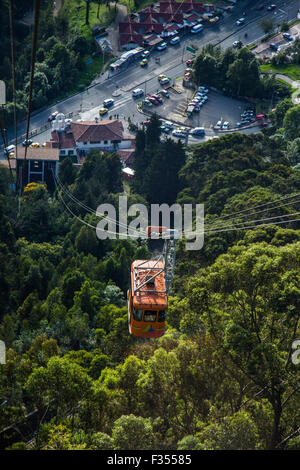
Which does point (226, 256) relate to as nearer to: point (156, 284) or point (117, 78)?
point (156, 284)

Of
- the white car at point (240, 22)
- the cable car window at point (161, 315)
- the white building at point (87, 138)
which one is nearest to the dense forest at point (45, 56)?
the white building at point (87, 138)

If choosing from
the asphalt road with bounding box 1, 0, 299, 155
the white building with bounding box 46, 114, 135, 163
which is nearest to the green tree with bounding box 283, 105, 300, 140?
the white building with bounding box 46, 114, 135, 163

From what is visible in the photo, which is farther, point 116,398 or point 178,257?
point 178,257

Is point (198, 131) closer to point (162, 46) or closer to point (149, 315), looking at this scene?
point (162, 46)

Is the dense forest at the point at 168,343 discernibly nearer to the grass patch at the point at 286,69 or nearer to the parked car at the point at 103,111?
the parked car at the point at 103,111
